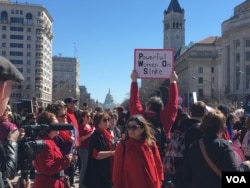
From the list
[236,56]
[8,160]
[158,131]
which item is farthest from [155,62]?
[236,56]

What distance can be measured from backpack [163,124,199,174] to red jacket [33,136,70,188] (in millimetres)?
1628

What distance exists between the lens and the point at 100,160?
702 cm

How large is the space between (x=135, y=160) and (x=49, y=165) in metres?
1.01

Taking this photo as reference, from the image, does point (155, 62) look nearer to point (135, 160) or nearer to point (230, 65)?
point (135, 160)

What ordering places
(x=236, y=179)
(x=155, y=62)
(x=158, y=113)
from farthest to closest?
(x=155, y=62)
(x=158, y=113)
(x=236, y=179)

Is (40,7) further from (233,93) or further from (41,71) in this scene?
(233,93)

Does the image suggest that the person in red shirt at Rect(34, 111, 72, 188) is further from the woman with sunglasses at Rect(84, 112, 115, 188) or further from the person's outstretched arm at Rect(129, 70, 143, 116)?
the person's outstretched arm at Rect(129, 70, 143, 116)

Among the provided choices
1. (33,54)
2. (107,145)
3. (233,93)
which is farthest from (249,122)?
(33,54)

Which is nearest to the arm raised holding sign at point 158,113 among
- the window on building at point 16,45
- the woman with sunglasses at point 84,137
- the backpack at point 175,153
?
the backpack at point 175,153

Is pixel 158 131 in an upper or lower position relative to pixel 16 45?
lower

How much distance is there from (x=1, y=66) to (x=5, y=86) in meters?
0.12

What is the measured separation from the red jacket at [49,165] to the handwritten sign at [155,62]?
264 cm

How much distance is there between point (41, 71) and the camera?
120m

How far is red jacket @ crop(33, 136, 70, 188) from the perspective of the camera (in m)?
5.55
